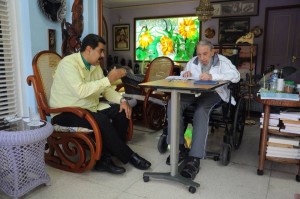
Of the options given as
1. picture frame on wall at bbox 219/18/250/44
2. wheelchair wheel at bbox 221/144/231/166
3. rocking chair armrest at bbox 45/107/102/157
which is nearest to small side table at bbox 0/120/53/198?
rocking chair armrest at bbox 45/107/102/157

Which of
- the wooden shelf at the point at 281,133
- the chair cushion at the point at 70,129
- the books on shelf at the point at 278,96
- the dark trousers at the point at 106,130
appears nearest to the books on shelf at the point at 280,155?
the wooden shelf at the point at 281,133

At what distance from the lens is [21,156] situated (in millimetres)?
1688

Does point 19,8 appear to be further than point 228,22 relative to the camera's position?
No

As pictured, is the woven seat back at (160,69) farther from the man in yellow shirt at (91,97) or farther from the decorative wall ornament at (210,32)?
the decorative wall ornament at (210,32)

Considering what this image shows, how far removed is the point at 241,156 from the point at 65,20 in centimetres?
228

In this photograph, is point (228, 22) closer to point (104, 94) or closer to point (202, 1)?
point (202, 1)

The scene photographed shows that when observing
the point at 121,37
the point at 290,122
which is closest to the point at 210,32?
the point at 121,37

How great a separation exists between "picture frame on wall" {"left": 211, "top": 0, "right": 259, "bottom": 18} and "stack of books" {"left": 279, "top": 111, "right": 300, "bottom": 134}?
4.42 metres

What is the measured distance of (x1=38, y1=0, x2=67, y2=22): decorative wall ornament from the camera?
2472 millimetres

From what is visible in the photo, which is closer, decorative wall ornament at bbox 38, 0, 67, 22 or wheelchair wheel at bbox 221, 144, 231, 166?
wheelchair wheel at bbox 221, 144, 231, 166

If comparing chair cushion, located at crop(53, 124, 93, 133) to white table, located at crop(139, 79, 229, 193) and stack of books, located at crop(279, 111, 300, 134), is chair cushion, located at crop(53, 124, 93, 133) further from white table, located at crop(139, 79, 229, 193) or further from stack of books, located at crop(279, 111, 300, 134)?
stack of books, located at crop(279, 111, 300, 134)

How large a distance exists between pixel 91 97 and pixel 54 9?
1.03 metres

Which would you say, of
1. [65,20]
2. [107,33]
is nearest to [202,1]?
[65,20]

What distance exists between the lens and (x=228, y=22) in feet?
19.9
